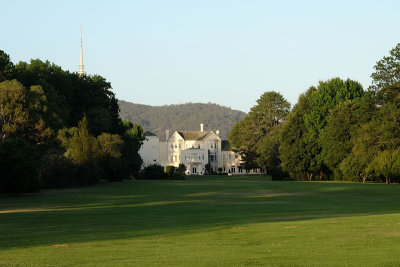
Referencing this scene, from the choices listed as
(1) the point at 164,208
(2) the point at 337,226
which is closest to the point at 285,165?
(1) the point at 164,208

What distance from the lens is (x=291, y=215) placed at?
30.1 m

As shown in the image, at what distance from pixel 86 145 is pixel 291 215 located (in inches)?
2007

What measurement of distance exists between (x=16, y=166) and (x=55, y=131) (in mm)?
28545

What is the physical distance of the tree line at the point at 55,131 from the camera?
51.7 meters

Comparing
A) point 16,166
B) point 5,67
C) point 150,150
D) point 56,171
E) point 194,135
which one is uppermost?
point 5,67

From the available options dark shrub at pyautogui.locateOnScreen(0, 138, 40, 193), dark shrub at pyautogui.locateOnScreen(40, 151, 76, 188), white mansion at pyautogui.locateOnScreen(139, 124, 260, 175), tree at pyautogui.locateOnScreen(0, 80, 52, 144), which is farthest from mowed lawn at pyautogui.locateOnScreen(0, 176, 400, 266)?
white mansion at pyautogui.locateOnScreen(139, 124, 260, 175)

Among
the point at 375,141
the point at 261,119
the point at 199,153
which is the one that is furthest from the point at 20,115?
the point at 199,153

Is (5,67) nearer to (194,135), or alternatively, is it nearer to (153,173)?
(153,173)

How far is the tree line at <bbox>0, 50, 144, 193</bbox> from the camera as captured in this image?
51.7 meters

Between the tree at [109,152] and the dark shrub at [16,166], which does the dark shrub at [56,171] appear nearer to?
the dark shrub at [16,166]

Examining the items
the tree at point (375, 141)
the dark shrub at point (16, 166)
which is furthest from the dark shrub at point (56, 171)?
the tree at point (375, 141)

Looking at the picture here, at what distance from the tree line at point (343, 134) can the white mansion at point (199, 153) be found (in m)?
41.0

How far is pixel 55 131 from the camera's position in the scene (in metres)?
78.3

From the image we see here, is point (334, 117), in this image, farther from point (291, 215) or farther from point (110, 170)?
point (291, 215)
